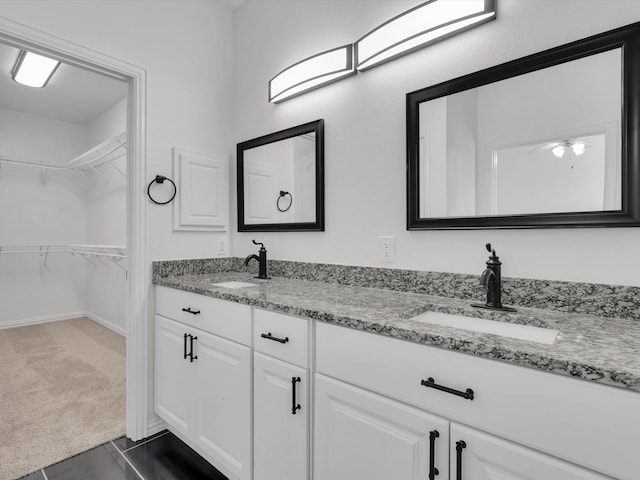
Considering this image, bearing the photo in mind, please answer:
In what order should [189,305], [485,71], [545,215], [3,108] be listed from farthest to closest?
[3,108] → [189,305] → [485,71] → [545,215]

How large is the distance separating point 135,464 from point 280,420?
102 centimetres

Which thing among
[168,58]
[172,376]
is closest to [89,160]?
[168,58]

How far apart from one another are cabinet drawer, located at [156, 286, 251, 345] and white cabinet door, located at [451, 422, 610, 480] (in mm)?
860

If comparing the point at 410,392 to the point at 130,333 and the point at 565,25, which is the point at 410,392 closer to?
the point at 565,25

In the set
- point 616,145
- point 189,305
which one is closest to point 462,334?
point 616,145

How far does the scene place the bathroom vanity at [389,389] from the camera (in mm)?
729

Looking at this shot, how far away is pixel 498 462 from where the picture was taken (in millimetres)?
817

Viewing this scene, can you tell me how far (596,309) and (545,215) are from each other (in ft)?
1.11

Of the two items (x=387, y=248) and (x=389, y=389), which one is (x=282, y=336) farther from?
(x=387, y=248)

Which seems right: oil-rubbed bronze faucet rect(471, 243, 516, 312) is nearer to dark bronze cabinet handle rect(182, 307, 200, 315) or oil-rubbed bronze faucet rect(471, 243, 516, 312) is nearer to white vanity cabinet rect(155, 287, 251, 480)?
white vanity cabinet rect(155, 287, 251, 480)

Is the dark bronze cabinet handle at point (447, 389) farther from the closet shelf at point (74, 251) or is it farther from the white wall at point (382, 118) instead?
the closet shelf at point (74, 251)

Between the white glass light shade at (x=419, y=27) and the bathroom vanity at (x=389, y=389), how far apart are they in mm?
1076

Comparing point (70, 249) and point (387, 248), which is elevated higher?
point (387, 248)

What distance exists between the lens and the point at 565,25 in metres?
1.20
